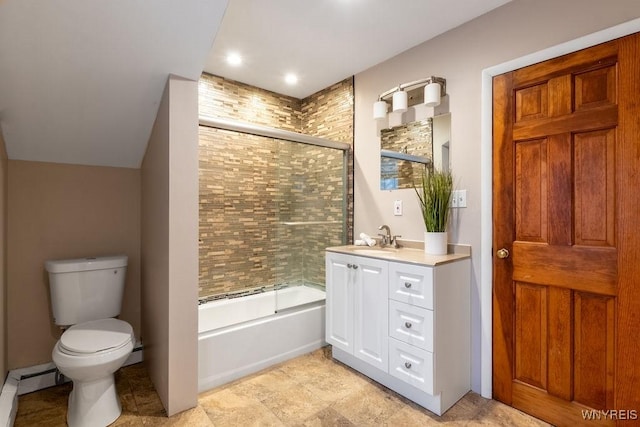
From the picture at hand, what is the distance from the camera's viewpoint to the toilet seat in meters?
1.60

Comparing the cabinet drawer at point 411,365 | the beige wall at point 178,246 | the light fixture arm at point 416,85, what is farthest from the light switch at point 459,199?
the beige wall at point 178,246

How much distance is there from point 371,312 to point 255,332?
0.82m

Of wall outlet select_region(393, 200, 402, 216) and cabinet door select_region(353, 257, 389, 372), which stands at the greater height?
wall outlet select_region(393, 200, 402, 216)

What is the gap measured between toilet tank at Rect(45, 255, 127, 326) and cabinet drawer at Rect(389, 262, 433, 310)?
1833 millimetres

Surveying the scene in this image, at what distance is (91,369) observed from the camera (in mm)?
1587

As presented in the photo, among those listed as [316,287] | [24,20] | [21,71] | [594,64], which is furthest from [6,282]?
[594,64]

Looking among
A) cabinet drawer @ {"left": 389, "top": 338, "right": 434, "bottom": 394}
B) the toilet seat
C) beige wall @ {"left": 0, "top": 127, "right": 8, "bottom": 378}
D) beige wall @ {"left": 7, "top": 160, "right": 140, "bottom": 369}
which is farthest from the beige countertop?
beige wall @ {"left": 0, "top": 127, "right": 8, "bottom": 378}

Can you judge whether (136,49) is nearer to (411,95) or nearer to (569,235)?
(411,95)

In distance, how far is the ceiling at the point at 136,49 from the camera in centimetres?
139

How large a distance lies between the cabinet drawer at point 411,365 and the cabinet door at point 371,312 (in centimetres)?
5

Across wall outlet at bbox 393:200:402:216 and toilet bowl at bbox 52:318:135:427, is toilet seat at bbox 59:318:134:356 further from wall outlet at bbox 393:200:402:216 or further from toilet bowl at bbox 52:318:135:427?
wall outlet at bbox 393:200:402:216

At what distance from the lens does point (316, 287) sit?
107 inches

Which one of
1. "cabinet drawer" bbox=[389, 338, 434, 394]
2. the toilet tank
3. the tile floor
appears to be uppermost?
the toilet tank

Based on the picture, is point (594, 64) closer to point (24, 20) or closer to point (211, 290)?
point (24, 20)
